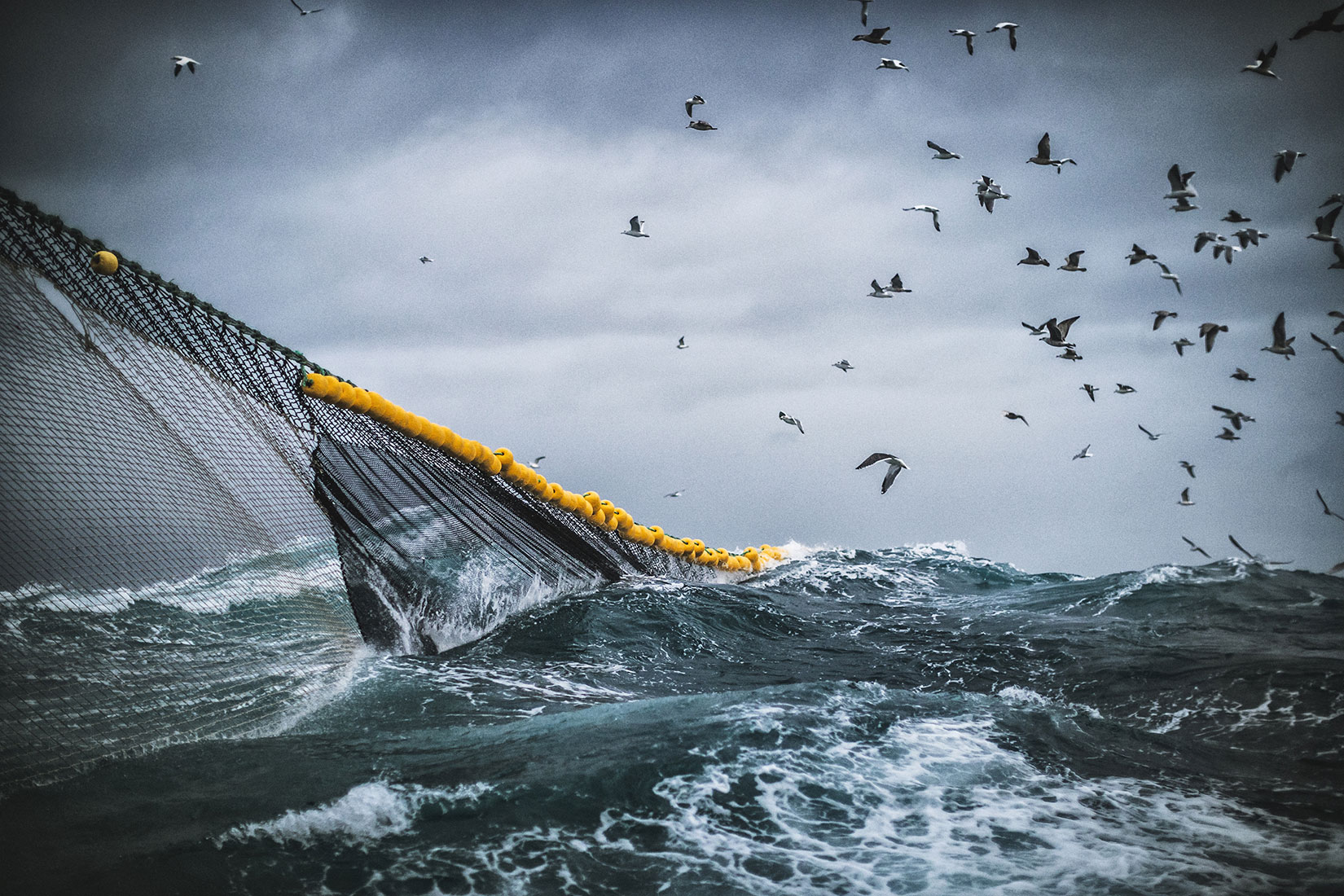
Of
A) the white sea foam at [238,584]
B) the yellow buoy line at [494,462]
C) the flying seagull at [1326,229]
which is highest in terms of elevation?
the flying seagull at [1326,229]

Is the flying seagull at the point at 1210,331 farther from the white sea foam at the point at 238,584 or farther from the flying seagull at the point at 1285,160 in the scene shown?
the white sea foam at the point at 238,584

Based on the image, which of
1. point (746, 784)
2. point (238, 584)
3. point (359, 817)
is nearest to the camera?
point (359, 817)

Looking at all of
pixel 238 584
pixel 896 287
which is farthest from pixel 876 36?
pixel 238 584

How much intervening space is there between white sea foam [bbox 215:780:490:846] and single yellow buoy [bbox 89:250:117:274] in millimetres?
4338

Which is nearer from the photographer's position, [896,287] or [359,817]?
[359,817]

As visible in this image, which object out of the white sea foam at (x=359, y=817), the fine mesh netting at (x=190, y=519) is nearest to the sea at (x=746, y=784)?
the white sea foam at (x=359, y=817)

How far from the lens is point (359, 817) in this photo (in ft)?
16.6

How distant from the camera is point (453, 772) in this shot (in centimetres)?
573

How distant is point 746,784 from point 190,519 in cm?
683

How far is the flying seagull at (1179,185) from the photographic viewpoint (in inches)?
401

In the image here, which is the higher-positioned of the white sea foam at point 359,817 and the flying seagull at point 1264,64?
the flying seagull at point 1264,64

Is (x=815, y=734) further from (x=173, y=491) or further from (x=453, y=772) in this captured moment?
(x=173, y=491)

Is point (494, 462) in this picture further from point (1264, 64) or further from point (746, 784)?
point (1264, 64)

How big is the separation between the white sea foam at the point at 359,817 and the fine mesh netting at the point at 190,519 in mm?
1812
